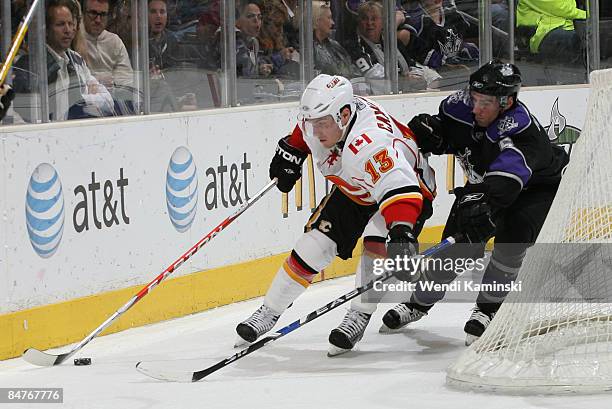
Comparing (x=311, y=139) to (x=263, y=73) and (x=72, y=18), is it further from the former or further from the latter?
(x=263, y=73)

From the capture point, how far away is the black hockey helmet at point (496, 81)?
189 inches

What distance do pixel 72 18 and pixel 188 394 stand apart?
6.55 feet

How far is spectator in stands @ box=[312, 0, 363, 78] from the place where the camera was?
23.8 ft

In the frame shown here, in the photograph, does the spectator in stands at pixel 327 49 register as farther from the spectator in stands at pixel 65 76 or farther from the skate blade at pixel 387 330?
the skate blade at pixel 387 330

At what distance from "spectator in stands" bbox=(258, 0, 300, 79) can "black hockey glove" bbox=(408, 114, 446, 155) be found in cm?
192

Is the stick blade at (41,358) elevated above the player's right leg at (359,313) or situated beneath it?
situated beneath

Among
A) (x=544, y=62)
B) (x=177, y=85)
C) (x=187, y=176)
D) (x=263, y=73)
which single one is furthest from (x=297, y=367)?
(x=544, y=62)

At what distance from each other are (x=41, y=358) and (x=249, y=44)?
2517 mm

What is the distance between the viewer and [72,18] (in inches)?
219

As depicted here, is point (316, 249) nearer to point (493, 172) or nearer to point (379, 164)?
point (379, 164)

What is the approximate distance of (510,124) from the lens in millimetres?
4832

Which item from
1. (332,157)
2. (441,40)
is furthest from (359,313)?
(441,40)

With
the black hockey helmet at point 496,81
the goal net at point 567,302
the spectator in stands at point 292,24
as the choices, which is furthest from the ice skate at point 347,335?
the spectator in stands at point 292,24

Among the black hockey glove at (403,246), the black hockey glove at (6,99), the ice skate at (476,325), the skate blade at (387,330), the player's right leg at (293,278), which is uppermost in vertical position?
the black hockey glove at (6,99)
